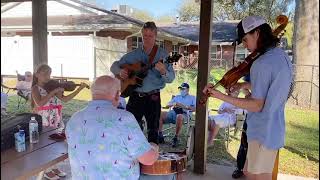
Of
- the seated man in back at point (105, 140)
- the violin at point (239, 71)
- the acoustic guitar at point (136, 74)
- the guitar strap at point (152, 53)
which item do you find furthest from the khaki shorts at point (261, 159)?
the guitar strap at point (152, 53)

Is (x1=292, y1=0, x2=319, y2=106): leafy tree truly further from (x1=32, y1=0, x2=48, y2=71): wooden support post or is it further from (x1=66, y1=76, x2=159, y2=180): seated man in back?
(x1=66, y1=76, x2=159, y2=180): seated man in back

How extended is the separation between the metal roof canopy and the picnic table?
1.66m

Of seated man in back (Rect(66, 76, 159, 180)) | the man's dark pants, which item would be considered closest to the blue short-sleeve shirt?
seated man in back (Rect(66, 76, 159, 180))

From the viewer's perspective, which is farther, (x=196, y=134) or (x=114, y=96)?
(x=196, y=134)

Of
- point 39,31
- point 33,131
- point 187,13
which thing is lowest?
point 33,131

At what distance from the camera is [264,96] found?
204cm

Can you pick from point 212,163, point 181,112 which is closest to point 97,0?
point 181,112

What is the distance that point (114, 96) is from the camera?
6.19 feet

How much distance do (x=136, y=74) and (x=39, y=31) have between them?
141 centimetres

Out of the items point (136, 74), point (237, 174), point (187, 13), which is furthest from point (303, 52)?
point (187, 13)

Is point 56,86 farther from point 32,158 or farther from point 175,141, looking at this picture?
point 175,141

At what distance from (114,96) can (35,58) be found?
2.50 m

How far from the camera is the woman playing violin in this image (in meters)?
2.00

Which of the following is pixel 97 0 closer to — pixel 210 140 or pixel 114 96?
pixel 210 140
